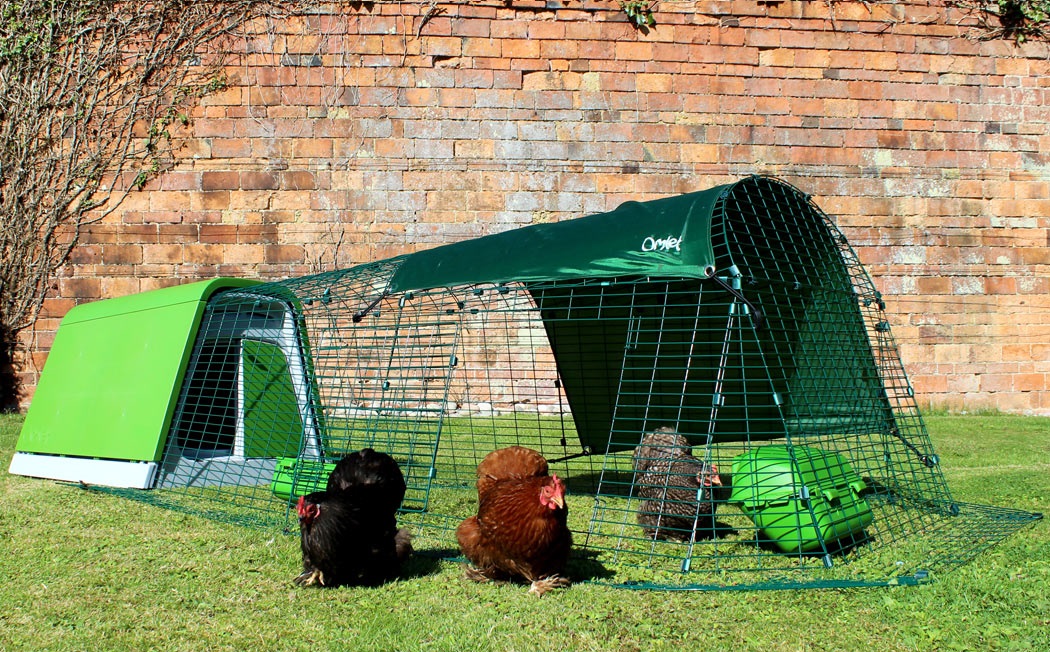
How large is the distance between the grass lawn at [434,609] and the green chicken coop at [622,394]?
0.23 meters

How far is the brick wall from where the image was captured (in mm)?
10055

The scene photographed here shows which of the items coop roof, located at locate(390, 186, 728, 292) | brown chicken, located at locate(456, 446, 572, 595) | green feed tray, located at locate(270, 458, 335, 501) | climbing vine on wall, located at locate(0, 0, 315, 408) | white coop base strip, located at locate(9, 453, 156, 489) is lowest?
white coop base strip, located at locate(9, 453, 156, 489)

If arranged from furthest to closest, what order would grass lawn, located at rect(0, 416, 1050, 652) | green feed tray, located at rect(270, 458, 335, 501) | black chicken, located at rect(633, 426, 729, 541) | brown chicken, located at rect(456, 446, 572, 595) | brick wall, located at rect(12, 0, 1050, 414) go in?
brick wall, located at rect(12, 0, 1050, 414)
green feed tray, located at rect(270, 458, 335, 501)
black chicken, located at rect(633, 426, 729, 541)
brown chicken, located at rect(456, 446, 572, 595)
grass lawn, located at rect(0, 416, 1050, 652)

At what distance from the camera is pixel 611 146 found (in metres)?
10.2

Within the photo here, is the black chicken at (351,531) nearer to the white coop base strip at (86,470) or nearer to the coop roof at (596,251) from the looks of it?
the coop roof at (596,251)

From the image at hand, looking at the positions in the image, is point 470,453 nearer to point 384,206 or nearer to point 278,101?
point 384,206

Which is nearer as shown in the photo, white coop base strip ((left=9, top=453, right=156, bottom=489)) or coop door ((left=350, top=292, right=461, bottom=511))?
coop door ((left=350, top=292, right=461, bottom=511))

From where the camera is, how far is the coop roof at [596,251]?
4.22m

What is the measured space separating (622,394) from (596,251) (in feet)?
4.59

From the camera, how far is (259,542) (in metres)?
4.59

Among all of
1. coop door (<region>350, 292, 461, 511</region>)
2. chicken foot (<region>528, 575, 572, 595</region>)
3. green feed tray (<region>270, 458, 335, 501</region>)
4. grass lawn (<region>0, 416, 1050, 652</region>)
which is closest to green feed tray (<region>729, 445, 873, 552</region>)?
grass lawn (<region>0, 416, 1050, 652</region>)

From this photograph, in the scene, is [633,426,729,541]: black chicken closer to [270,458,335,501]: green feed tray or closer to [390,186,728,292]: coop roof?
[390,186,728,292]: coop roof

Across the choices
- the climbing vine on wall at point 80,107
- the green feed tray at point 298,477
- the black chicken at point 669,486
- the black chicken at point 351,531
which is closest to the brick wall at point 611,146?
the climbing vine on wall at point 80,107

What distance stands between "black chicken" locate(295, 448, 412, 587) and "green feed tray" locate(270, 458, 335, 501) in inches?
43.8
